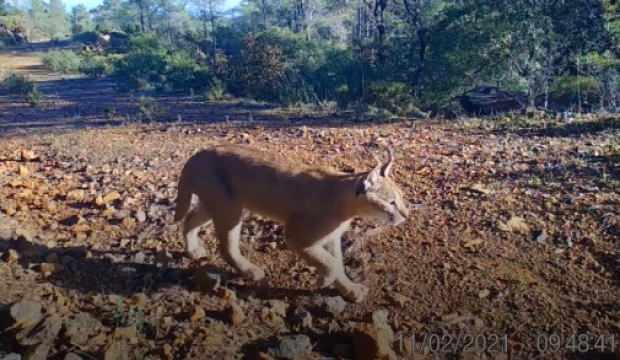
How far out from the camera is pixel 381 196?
456cm

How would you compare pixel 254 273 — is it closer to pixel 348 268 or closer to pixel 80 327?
pixel 348 268

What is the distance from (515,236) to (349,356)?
238 centimetres

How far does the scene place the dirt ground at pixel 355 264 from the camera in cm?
393

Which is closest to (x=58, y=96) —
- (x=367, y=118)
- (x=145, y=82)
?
(x=145, y=82)

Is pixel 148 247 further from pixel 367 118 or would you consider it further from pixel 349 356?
pixel 367 118

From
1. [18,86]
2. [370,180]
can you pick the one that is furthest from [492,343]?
[18,86]

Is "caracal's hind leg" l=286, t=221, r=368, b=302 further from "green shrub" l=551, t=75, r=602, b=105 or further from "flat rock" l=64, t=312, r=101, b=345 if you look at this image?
"green shrub" l=551, t=75, r=602, b=105

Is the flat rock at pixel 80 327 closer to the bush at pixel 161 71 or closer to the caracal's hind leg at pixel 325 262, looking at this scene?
the caracal's hind leg at pixel 325 262

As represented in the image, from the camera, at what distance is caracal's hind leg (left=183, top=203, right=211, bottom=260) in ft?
17.1

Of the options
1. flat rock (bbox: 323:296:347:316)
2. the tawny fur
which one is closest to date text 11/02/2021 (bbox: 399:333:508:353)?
flat rock (bbox: 323:296:347:316)

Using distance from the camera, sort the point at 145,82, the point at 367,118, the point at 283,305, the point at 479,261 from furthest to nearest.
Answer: the point at 145,82
the point at 367,118
the point at 479,261
the point at 283,305

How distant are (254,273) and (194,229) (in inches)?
31.6

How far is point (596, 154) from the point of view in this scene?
25.4 ft

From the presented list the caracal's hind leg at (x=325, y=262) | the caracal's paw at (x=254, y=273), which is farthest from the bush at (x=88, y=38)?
the caracal's hind leg at (x=325, y=262)
